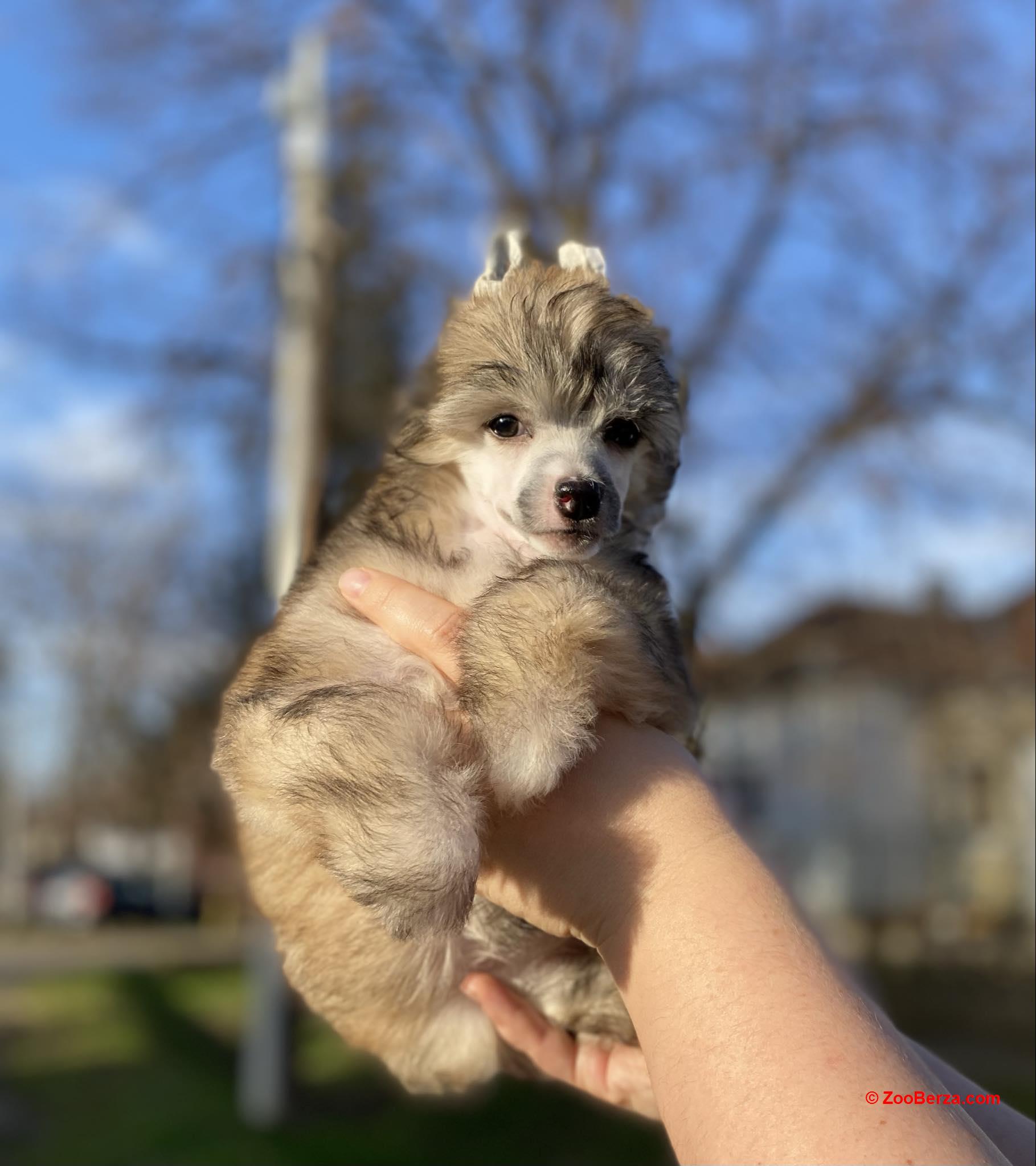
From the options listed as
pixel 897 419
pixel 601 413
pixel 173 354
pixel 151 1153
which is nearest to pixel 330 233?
pixel 173 354

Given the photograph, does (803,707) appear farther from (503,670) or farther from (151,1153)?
(503,670)

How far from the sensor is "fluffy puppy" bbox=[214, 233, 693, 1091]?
1877mm

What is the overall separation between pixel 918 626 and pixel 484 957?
15.6 metres

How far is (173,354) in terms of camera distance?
13.4 m

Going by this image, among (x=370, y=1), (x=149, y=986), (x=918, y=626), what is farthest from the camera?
(x=149, y=986)

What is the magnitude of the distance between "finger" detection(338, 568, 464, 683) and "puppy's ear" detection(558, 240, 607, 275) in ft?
3.03

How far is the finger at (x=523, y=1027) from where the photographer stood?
8.57ft

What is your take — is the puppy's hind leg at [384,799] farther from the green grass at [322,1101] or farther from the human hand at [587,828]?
the green grass at [322,1101]

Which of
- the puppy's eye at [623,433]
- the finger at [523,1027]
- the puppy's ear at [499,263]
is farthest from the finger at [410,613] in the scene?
the finger at [523,1027]

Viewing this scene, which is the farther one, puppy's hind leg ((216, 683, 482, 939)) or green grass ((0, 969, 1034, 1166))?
green grass ((0, 969, 1034, 1166))

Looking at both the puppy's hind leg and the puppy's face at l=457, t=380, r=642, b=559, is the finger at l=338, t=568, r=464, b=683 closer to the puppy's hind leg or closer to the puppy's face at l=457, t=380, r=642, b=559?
the puppy's hind leg

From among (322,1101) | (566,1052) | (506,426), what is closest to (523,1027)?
(566,1052)

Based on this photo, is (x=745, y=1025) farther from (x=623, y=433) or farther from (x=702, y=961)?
(x=623, y=433)

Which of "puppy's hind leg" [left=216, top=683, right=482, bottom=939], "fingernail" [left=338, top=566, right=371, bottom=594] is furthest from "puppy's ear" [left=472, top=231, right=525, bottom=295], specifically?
"puppy's hind leg" [left=216, top=683, right=482, bottom=939]
